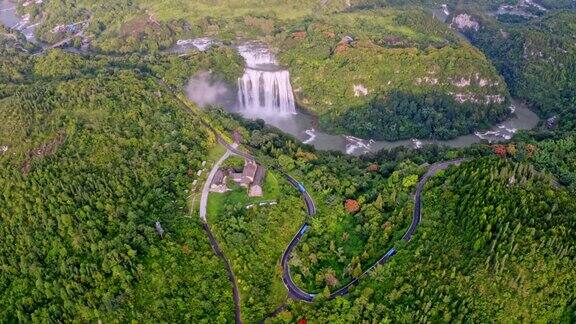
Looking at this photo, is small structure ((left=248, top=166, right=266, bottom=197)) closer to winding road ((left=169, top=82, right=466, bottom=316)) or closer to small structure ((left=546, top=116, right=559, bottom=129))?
winding road ((left=169, top=82, right=466, bottom=316))

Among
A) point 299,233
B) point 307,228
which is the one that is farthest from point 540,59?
point 299,233

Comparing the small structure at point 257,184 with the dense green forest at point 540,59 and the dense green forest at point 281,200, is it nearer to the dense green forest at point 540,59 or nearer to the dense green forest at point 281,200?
the dense green forest at point 281,200

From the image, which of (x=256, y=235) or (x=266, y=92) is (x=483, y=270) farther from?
(x=266, y=92)

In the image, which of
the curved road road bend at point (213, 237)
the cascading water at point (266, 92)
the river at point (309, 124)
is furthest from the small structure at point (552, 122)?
Answer: the curved road road bend at point (213, 237)

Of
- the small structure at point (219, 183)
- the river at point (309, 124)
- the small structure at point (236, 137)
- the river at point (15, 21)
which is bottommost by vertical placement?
the river at point (309, 124)

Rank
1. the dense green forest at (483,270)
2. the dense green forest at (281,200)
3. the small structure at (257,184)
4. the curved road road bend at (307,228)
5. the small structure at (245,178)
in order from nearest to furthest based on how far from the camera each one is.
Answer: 1. the dense green forest at (483,270)
2. the dense green forest at (281,200)
3. the curved road road bend at (307,228)
4. the small structure at (257,184)
5. the small structure at (245,178)

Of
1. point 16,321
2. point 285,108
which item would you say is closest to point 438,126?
point 285,108
